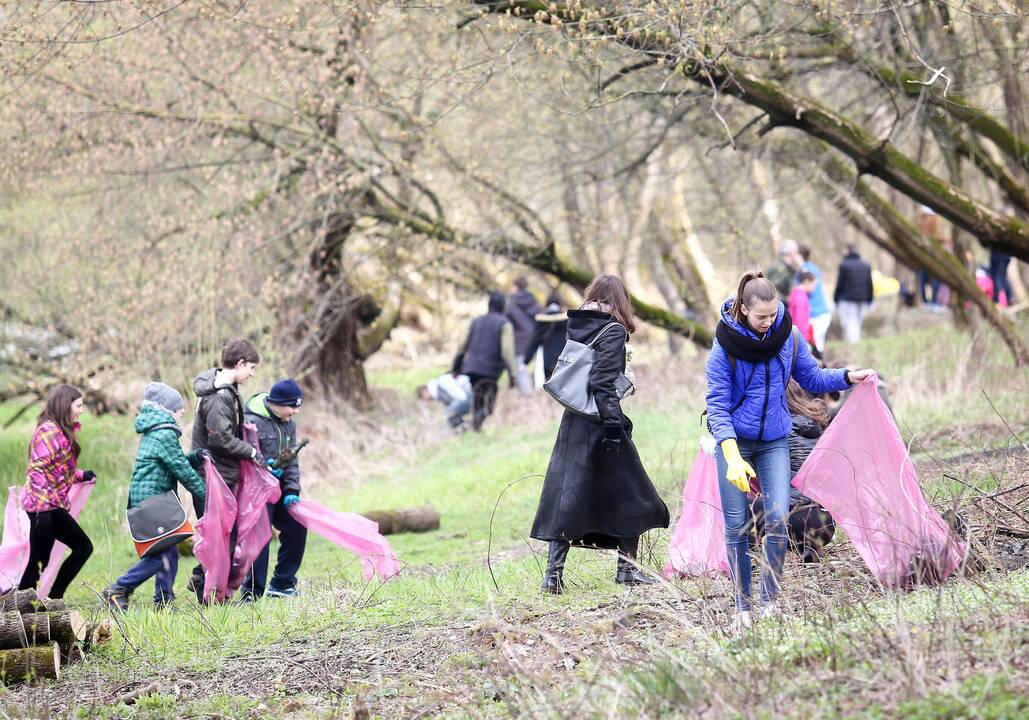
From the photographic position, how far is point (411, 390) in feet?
73.6

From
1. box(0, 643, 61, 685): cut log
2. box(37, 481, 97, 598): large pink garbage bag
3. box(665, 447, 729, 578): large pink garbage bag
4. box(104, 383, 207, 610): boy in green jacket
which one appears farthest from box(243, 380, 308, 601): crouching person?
box(665, 447, 729, 578): large pink garbage bag

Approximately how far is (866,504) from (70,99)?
1150 cm

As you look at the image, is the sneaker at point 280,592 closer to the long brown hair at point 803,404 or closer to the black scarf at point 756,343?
the long brown hair at point 803,404

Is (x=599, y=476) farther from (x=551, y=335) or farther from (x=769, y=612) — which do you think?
(x=551, y=335)

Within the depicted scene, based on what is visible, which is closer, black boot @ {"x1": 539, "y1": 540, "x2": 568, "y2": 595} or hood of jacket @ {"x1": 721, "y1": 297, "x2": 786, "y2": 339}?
hood of jacket @ {"x1": 721, "y1": 297, "x2": 786, "y2": 339}

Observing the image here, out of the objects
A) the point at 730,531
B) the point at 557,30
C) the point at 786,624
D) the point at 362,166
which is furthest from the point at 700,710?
the point at 362,166

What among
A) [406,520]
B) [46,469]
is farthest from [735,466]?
[406,520]

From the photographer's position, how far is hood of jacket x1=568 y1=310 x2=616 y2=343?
22.0 feet

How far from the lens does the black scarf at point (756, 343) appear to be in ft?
18.5

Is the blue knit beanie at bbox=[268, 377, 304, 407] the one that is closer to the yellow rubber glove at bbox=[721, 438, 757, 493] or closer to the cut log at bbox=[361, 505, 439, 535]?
the cut log at bbox=[361, 505, 439, 535]

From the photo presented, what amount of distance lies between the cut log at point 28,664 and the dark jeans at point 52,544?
2.03 metres

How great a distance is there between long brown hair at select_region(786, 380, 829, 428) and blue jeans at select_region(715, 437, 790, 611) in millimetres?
852

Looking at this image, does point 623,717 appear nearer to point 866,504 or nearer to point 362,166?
point 866,504

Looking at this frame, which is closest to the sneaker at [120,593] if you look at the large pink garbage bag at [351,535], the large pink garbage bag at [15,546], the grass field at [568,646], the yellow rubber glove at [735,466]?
the grass field at [568,646]
